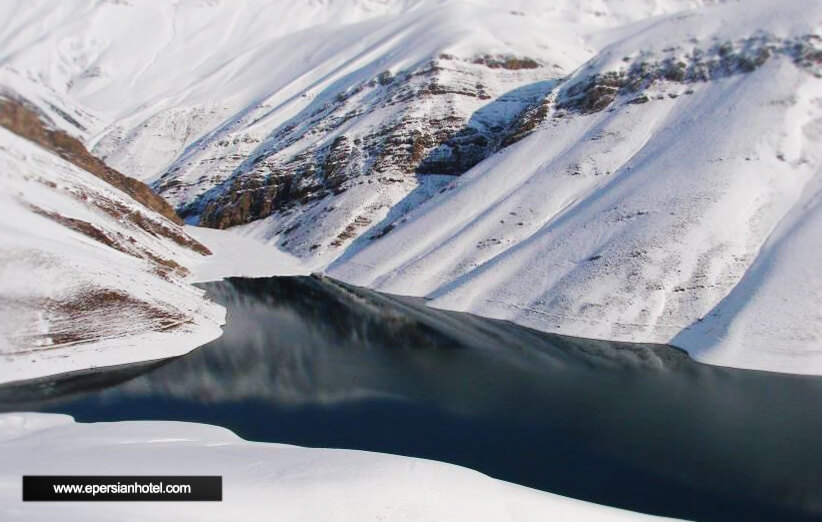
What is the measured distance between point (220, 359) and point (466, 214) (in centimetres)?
5279

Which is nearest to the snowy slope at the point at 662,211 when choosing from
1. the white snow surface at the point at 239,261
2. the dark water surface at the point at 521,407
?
the dark water surface at the point at 521,407

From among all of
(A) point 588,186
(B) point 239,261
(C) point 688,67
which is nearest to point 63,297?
(B) point 239,261

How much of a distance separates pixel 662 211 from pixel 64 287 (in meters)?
66.4

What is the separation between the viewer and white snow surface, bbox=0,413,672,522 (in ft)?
69.1

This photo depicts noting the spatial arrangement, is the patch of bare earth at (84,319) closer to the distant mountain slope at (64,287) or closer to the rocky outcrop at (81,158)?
the distant mountain slope at (64,287)

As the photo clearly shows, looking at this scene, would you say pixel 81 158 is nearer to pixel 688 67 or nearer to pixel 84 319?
pixel 84 319

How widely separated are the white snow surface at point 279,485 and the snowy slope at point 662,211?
35121mm

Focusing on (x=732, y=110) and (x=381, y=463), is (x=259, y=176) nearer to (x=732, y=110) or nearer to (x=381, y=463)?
(x=732, y=110)

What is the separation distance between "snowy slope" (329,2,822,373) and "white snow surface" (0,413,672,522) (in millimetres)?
35121

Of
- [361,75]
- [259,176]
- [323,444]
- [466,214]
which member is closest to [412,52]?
[361,75]

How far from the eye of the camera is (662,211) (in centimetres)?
7012

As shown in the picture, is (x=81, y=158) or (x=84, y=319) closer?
(x=84, y=319)

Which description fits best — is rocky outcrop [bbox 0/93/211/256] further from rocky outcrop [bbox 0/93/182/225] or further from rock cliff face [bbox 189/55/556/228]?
rock cliff face [bbox 189/55/556/228]

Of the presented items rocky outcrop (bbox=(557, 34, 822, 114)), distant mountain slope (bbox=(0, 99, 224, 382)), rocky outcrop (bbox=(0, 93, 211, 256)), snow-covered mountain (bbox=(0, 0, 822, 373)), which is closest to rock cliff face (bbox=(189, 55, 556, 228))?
snow-covered mountain (bbox=(0, 0, 822, 373))
